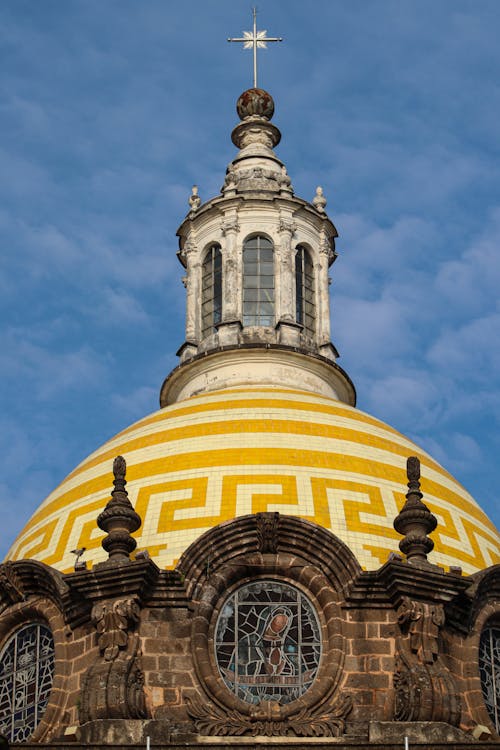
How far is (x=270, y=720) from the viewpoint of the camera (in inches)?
1368

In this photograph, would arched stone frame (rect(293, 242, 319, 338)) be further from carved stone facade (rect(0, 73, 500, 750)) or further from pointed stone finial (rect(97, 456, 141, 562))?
pointed stone finial (rect(97, 456, 141, 562))

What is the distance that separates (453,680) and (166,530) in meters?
6.96

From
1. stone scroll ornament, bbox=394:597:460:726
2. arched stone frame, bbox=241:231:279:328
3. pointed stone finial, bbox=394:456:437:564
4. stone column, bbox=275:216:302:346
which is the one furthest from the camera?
arched stone frame, bbox=241:231:279:328

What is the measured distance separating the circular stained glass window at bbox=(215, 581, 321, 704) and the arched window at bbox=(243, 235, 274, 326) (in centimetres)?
1334

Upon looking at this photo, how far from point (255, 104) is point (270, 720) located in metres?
24.3

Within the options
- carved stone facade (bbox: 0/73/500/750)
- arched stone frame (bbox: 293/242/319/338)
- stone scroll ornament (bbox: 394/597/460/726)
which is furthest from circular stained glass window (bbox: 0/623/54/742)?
arched stone frame (bbox: 293/242/319/338)

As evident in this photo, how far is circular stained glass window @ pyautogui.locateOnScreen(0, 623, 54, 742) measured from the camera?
37000 millimetres

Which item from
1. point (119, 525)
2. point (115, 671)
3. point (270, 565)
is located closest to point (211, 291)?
point (119, 525)

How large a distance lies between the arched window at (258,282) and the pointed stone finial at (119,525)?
12.8 meters

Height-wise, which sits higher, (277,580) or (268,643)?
(277,580)

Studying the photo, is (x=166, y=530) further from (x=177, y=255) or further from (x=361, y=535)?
(x=177, y=255)

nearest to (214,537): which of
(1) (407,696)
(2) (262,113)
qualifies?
(1) (407,696)

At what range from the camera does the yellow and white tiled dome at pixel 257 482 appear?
3881cm

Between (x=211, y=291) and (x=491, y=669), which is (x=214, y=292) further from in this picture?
(x=491, y=669)
